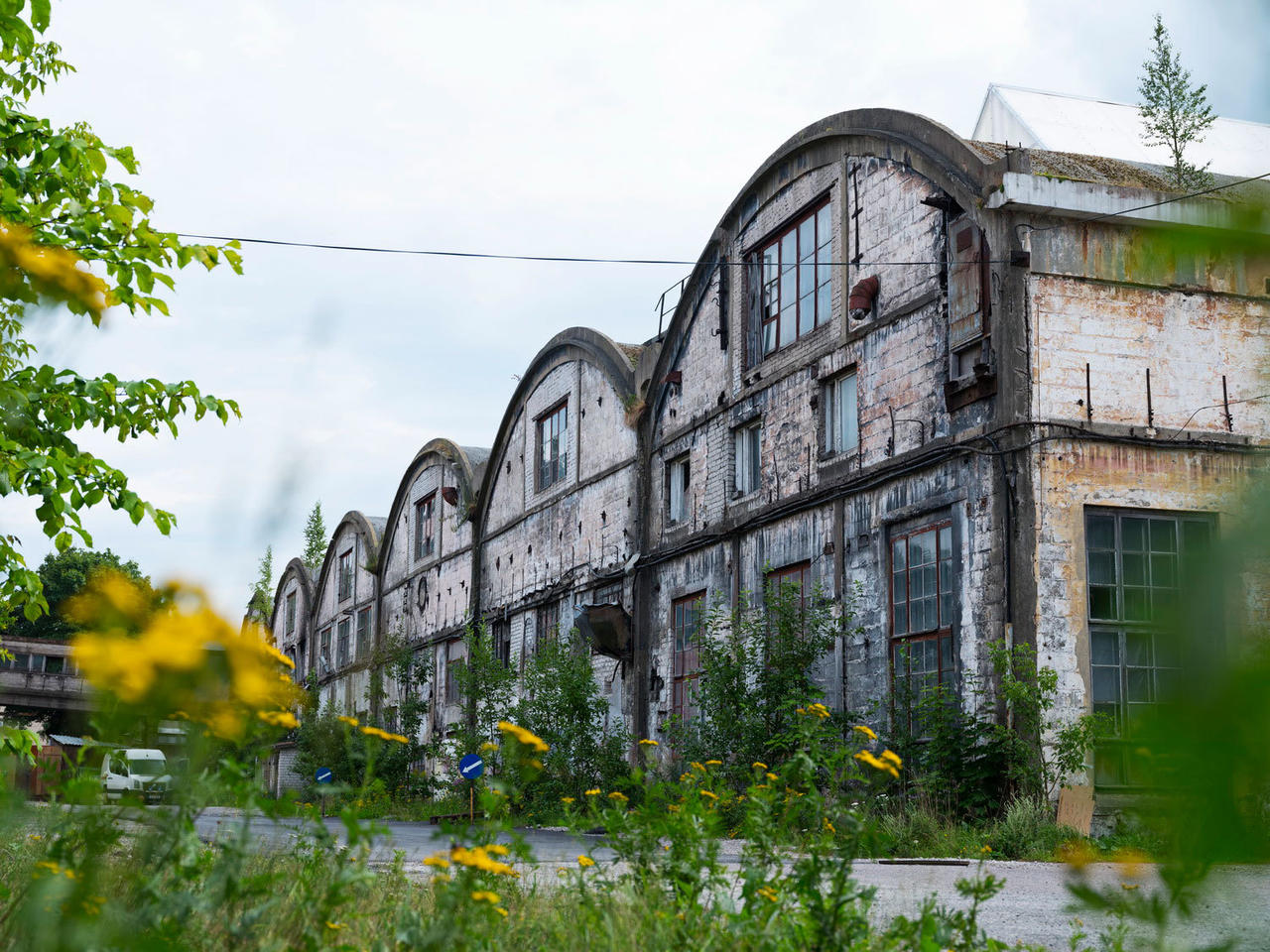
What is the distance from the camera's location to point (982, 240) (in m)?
13.3

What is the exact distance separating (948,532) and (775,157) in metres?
6.54

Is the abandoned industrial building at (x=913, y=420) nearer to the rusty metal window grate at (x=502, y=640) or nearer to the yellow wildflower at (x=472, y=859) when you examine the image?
the rusty metal window grate at (x=502, y=640)

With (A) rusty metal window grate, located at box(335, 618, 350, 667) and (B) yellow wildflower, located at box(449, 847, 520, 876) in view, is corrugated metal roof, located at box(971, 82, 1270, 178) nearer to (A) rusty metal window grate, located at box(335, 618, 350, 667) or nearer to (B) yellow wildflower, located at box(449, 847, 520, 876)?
(A) rusty metal window grate, located at box(335, 618, 350, 667)

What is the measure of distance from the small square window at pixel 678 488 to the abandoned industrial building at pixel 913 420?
0.21 ft

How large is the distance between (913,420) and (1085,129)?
53.5 feet

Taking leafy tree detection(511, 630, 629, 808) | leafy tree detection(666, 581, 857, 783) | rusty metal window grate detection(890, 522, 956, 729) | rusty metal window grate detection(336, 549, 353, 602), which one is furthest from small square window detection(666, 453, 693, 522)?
rusty metal window grate detection(336, 549, 353, 602)

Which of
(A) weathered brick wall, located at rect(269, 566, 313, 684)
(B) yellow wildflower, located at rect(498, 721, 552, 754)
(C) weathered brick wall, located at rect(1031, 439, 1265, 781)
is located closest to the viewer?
(B) yellow wildflower, located at rect(498, 721, 552, 754)

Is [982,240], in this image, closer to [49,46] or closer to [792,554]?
[792,554]

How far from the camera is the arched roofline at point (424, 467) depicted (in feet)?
96.0

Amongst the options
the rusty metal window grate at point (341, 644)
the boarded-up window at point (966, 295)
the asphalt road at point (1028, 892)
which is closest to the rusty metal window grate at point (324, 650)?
the rusty metal window grate at point (341, 644)

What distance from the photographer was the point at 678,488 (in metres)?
20.1

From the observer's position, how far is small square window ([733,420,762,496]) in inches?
701

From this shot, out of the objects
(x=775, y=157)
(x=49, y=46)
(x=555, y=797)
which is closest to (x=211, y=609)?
(x=49, y=46)

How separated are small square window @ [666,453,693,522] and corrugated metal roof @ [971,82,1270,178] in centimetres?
1096
